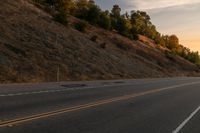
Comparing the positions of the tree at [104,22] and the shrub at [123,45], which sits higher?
the tree at [104,22]

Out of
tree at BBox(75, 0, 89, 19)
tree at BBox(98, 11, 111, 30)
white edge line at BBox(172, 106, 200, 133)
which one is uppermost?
tree at BBox(75, 0, 89, 19)

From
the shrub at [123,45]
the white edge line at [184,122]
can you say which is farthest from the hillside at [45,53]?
the white edge line at [184,122]

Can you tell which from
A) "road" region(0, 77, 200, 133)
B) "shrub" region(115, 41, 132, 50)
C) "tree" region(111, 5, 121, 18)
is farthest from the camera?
"tree" region(111, 5, 121, 18)

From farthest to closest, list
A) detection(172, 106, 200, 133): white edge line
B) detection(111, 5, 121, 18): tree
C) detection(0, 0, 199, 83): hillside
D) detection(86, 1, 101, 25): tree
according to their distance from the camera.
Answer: detection(111, 5, 121, 18): tree → detection(86, 1, 101, 25): tree → detection(0, 0, 199, 83): hillside → detection(172, 106, 200, 133): white edge line

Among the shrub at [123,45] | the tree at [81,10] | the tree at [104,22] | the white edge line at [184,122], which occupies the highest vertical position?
the tree at [81,10]

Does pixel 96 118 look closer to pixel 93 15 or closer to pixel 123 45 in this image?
pixel 123 45

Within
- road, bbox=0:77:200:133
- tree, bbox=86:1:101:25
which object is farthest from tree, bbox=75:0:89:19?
road, bbox=0:77:200:133

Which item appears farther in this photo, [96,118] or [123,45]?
[123,45]

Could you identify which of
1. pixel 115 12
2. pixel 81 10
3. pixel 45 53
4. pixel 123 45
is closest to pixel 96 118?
pixel 45 53

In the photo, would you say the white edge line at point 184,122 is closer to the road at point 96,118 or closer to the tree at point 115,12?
the road at point 96,118

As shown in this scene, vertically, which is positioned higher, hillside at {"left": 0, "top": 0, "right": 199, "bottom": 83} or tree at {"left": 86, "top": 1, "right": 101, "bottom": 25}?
tree at {"left": 86, "top": 1, "right": 101, "bottom": 25}

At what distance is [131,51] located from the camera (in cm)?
7850

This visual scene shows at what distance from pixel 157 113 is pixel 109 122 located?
331cm

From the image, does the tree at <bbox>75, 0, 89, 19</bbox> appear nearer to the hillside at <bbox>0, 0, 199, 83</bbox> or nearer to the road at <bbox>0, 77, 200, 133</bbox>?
the hillside at <bbox>0, 0, 199, 83</bbox>
